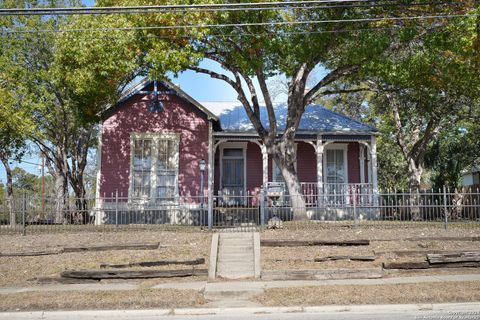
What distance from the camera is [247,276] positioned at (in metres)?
12.1

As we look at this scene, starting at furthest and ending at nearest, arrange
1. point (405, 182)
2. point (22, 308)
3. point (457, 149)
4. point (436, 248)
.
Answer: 1. point (405, 182)
2. point (457, 149)
3. point (436, 248)
4. point (22, 308)

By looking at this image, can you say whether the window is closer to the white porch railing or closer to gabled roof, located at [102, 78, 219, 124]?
the white porch railing

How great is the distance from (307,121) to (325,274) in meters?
12.9

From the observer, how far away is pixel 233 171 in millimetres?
23469

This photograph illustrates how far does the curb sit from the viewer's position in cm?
867

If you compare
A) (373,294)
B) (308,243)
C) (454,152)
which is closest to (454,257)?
(308,243)

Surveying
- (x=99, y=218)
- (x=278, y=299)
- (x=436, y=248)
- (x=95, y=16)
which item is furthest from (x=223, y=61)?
(x=278, y=299)

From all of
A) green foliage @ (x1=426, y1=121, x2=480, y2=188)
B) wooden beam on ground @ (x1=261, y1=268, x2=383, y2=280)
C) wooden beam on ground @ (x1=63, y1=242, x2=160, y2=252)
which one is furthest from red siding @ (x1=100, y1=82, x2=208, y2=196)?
green foliage @ (x1=426, y1=121, x2=480, y2=188)

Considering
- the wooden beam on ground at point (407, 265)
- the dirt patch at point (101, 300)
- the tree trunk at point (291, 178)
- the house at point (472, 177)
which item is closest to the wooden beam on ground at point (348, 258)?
the wooden beam on ground at point (407, 265)

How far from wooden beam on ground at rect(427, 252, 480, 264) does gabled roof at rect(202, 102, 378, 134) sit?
10.5 m

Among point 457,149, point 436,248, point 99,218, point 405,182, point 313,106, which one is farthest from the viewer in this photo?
point 405,182

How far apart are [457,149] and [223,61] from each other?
2076 centimetres

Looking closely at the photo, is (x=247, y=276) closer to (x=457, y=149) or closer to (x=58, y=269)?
(x=58, y=269)

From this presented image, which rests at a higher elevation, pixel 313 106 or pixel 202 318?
pixel 313 106
